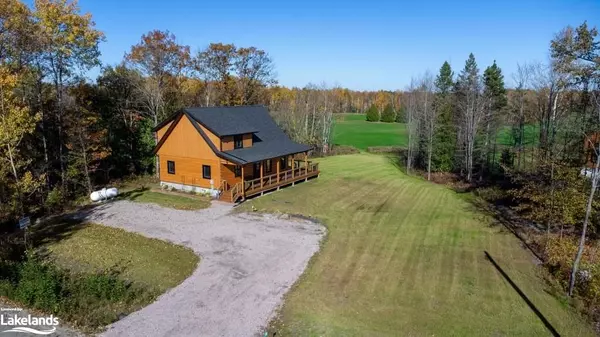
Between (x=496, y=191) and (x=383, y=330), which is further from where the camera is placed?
(x=496, y=191)

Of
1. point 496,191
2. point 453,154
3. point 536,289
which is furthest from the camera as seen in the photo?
point 453,154

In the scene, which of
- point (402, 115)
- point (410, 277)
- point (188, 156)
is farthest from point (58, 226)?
point (402, 115)

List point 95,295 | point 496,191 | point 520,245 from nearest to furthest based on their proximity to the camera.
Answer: point 95,295 → point 520,245 → point 496,191

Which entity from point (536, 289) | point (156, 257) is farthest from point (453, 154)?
point (156, 257)

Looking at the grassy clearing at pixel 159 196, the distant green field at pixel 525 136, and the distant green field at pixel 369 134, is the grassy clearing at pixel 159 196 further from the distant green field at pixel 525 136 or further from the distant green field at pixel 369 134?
the distant green field at pixel 369 134

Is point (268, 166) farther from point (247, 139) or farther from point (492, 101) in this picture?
point (492, 101)

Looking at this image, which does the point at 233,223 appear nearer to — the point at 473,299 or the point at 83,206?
the point at 83,206
